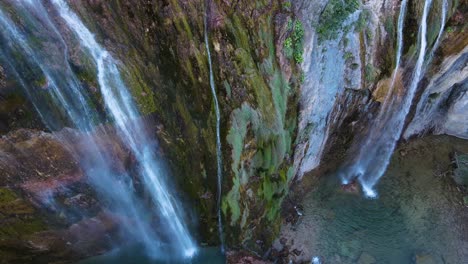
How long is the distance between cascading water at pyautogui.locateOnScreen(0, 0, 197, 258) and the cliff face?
0.66 ft

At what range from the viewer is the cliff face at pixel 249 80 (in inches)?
316

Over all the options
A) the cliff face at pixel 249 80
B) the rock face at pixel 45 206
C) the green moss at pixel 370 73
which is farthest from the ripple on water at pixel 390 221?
the rock face at pixel 45 206

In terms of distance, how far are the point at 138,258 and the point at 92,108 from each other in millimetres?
5375

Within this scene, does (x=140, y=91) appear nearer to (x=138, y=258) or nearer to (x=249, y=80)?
(x=249, y=80)

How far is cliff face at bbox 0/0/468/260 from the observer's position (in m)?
8.04

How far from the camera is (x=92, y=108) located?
8.09 meters

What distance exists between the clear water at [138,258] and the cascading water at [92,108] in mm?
854

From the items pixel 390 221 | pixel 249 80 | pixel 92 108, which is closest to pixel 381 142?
pixel 390 221

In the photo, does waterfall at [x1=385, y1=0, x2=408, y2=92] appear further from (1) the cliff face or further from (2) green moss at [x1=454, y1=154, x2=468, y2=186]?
(2) green moss at [x1=454, y1=154, x2=468, y2=186]

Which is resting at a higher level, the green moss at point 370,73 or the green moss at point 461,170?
the green moss at point 370,73

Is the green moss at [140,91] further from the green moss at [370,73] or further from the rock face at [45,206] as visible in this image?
the green moss at [370,73]

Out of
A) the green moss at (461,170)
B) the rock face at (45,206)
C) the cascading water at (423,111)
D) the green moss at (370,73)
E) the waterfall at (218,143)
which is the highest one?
the rock face at (45,206)

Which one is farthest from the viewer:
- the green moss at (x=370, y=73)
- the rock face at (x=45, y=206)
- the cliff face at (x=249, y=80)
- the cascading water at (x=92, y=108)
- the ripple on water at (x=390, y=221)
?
the ripple on water at (x=390, y=221)

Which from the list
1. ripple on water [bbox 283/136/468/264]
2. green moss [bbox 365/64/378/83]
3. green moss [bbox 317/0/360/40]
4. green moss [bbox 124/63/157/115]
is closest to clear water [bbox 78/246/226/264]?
ripple on water [bbox 283/136/468/264]
